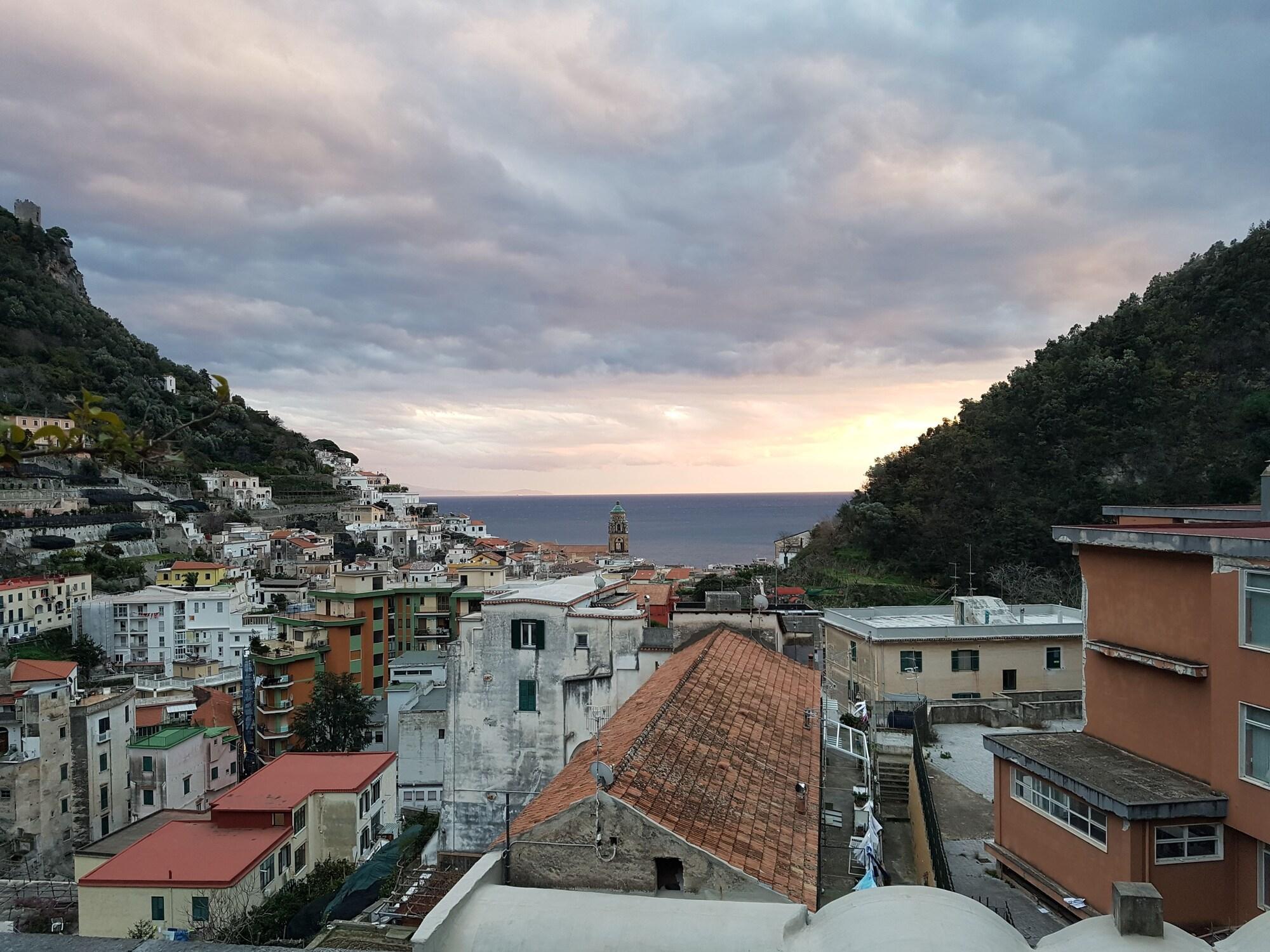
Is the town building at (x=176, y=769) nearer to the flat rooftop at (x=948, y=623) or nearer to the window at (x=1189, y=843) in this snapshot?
the flat rooftop at (x=948, y=623)

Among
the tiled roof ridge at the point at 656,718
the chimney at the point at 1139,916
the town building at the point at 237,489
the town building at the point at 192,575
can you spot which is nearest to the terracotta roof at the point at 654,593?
the tiled roof ridge at the point at 656,718

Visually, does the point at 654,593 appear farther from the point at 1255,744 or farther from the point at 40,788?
the point at 40,788

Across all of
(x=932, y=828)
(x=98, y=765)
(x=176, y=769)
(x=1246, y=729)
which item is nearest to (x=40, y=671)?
(x=98, y=765)

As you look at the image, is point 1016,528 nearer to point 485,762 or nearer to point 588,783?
point 485,762

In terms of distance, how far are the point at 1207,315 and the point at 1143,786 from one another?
142 feet

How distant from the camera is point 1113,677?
11203 mm

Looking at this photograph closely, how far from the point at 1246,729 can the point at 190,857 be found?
934 inches

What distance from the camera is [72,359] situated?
109m

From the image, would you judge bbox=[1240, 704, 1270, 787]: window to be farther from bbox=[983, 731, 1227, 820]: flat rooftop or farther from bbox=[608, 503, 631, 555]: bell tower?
bbox=[608, 503, 631, 555]: bell tower

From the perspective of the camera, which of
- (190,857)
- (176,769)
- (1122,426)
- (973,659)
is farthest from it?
(1122,426)

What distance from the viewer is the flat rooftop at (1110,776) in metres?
8.89

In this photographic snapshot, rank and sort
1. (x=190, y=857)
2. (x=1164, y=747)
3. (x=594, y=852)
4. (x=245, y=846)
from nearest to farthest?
1. (x=594, y=852)
2. (x=1164, y=747)
3. (x=190, y=857)
4. (x=245, y=846)

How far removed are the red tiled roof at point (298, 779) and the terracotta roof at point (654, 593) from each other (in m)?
10.6

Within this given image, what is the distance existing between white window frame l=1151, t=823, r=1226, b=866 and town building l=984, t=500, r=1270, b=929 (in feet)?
0.05
